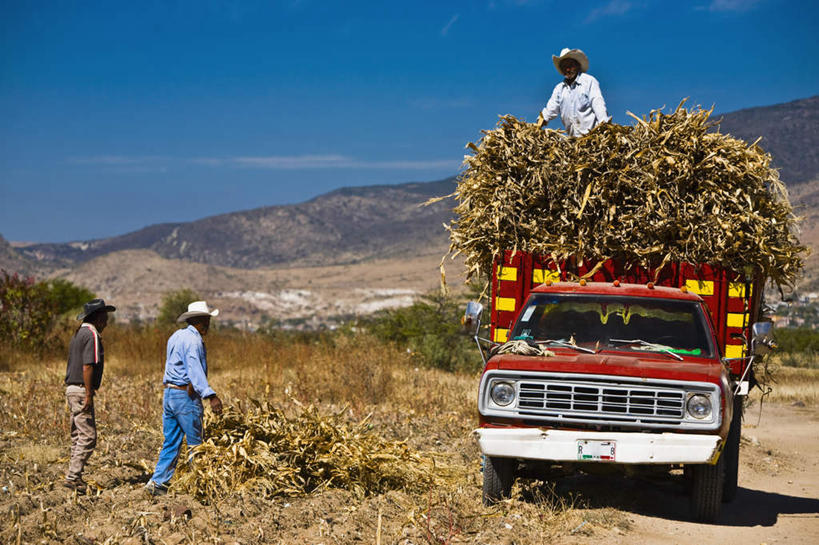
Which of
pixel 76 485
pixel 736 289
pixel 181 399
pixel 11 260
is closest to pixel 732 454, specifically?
pixel 736 289

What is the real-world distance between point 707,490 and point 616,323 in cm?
187

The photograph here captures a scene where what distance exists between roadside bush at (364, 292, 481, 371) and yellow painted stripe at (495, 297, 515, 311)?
43.5ft

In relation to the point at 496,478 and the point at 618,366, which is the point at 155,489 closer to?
the point at 496,478

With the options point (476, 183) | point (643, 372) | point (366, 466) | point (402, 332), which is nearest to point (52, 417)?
point (366, 466)

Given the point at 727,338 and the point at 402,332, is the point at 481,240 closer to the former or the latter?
the point at 727,338

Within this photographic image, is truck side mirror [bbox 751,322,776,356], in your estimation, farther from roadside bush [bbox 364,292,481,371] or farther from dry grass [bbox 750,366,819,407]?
roadside bush [bbox 364,292,481,371]

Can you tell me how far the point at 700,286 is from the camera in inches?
394

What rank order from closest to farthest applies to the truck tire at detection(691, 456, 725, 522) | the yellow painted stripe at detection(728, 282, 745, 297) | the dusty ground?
the dusty ground < the truck tire at detection(691, 456, 725, 522) < the yellow painted stripe at detection(728, 282, 745, 297)

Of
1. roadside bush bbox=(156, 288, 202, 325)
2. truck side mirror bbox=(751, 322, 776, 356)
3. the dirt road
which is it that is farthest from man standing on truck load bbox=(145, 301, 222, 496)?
roadside bush bbox=(156, 288, 202, 325)

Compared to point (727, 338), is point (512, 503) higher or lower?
lower

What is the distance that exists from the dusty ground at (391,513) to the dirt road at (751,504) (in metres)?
0.02

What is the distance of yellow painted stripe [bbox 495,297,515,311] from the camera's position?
10375 mm

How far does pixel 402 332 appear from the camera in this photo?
85.7 ft

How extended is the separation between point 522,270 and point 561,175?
3.87ft
